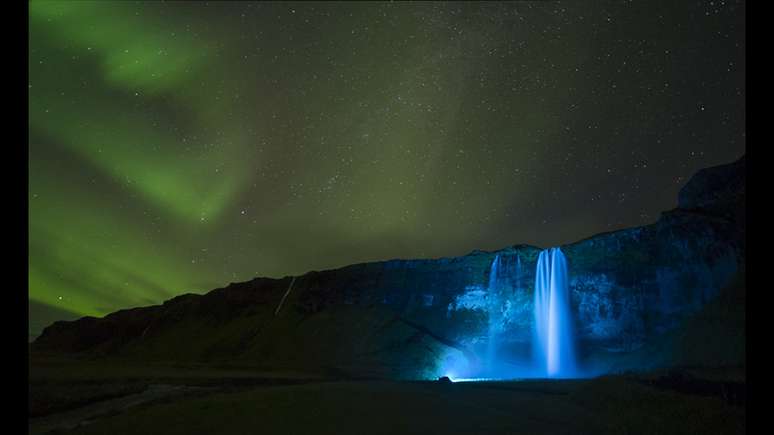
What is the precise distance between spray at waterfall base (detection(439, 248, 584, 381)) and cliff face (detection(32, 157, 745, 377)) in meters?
0.27

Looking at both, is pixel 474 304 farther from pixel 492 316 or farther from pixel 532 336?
pixel 532 336

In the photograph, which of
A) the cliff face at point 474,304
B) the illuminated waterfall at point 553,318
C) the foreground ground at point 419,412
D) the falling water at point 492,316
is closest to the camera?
the foreground ground at point 419,412

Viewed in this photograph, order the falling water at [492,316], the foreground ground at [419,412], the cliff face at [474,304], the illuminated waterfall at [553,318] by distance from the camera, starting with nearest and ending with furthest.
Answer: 1. the foreground ground at [419,412]
2. the cliff face at [474,304]
3. the illuminated waterfall at [553,318]
4. the falling water at [492,316]

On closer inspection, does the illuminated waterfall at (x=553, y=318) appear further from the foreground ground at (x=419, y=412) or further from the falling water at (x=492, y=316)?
the foreground ground at (x=419, y=412)

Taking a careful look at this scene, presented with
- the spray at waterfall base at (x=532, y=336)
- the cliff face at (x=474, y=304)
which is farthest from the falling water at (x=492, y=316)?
the cliff face at (x=474, y=304)

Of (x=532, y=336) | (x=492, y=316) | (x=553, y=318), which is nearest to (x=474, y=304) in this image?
(x=492, y=316)

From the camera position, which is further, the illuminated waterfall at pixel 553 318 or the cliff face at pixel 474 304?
the illuminated waterfall at pixel 553 318

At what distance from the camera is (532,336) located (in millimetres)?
56938

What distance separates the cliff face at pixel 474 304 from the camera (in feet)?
169

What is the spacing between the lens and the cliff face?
5156 centimetres

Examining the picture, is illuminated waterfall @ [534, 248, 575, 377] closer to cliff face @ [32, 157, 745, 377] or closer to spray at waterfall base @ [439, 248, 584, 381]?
spray at waterfall base @ [439, 248, 584, 381]

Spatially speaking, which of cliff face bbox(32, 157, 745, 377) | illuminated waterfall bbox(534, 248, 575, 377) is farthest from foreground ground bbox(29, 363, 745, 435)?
illuminated waterfall bbox(534, 248, 575, 377)

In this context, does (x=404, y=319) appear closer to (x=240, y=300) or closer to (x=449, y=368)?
(x=449, y=368)

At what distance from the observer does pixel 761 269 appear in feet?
10.1
